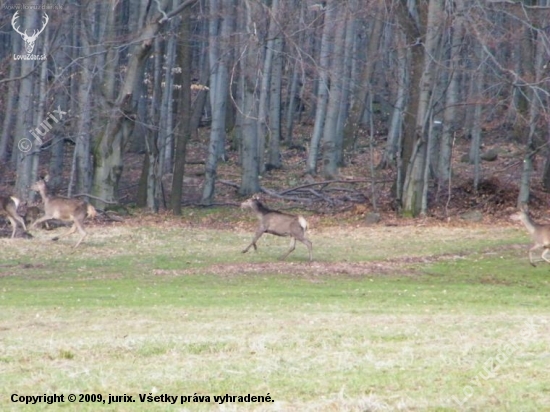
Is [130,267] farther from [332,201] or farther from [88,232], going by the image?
[332,201]

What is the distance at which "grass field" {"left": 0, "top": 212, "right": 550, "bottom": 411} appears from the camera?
853 centimetres

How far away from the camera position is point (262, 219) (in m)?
22.4

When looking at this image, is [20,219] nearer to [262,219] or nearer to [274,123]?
[262,219]

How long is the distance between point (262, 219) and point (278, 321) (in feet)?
29.8

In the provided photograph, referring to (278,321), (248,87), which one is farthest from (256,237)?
(248,87)

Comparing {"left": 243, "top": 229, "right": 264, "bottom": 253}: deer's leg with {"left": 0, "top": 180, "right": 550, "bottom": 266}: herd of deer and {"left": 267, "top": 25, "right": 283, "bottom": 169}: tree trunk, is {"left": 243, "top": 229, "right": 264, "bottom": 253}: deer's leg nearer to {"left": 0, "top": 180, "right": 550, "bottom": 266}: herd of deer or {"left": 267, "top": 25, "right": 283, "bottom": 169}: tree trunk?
{"left": 0, "top": 180, "right": 550, "bottom": 266}: herd of deer

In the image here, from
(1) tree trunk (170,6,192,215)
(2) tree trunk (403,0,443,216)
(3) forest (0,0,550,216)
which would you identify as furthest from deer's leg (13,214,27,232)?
(2) tree trunk (403,0,443,216)

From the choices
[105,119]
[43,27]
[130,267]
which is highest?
[43,27]

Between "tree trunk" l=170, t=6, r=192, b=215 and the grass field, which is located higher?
"tree trunk" l=170, t=6, r=192, b=215

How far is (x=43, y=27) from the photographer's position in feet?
92.6

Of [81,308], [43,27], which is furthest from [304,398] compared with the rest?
[43,27]

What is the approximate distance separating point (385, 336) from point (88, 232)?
1648 cm

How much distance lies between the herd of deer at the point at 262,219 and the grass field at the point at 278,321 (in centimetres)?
51

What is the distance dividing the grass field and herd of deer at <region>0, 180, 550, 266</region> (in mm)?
510
